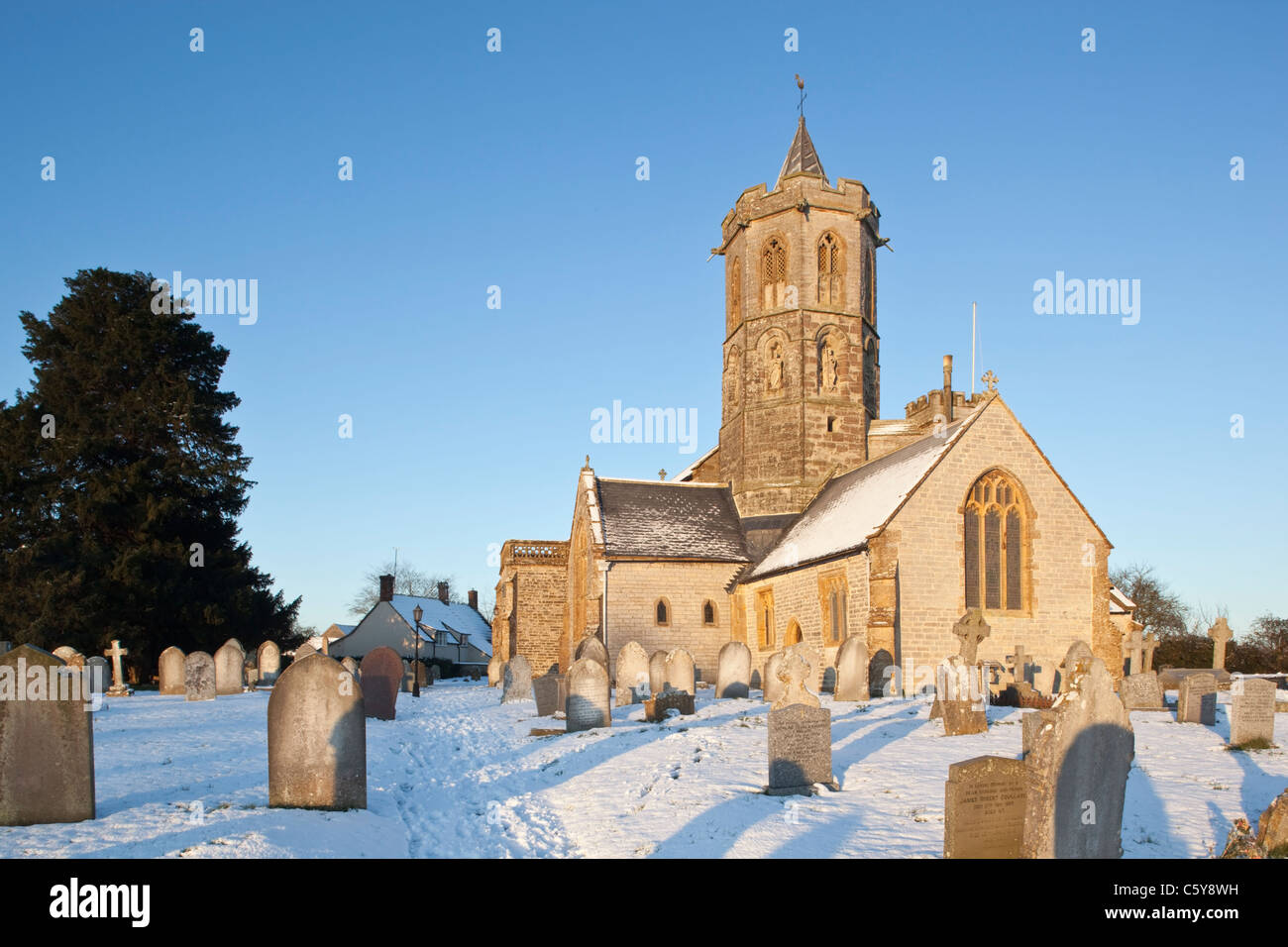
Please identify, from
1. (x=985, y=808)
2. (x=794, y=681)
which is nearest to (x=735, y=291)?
(x=794, y=681)

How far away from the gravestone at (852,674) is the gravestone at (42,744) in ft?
46.0

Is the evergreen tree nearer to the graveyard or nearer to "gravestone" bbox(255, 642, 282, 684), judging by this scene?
"gravestone" bbox(255, 642, 282, 684)

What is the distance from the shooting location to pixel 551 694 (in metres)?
19.5

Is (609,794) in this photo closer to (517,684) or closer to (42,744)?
(42,744)

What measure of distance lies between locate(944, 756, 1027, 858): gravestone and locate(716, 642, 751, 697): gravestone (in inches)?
568

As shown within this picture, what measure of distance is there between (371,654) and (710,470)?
76.5 ft

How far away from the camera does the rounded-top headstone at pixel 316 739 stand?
29.7 feet

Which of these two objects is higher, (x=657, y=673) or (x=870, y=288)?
(x=870, y=288)

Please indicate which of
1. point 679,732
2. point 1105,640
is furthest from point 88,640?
point 1105,640

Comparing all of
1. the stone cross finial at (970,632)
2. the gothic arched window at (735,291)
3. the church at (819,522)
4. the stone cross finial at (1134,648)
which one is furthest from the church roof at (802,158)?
the stone cross finial at (970,632)

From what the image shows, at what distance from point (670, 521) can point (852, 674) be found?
1607cm
